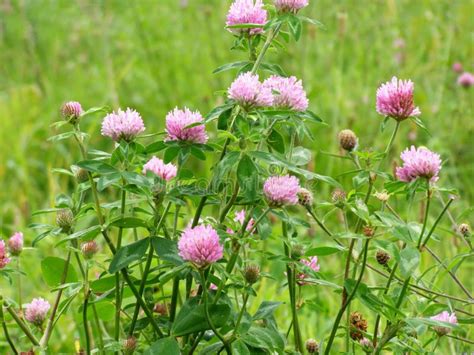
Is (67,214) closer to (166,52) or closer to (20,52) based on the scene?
(166,52)

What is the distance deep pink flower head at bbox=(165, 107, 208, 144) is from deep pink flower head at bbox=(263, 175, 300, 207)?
136 millimetres

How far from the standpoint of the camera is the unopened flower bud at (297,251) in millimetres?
1315

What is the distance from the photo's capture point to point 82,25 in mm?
4988

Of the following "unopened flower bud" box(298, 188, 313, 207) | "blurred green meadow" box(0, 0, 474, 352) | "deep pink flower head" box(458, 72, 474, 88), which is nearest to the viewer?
"unopened flower bud" box(298, 188, 313, 207)

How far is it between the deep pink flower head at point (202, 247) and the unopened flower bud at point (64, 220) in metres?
0.31

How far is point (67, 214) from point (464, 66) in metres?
2.62

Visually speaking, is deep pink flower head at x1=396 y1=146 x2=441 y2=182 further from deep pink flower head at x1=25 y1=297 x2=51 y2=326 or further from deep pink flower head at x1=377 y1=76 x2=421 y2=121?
deep pink flower head at x1=25 y1=297 x2=51 y2=326

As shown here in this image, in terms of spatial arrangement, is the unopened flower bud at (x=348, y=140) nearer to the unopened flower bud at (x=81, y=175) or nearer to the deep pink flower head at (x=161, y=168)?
the deep pink flower head at (x=161, y=168)

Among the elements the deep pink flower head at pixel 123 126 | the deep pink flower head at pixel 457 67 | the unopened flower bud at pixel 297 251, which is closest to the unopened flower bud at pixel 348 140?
the unopened flower bud at pixel 297 251

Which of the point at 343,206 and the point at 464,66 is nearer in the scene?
the point at 343,206

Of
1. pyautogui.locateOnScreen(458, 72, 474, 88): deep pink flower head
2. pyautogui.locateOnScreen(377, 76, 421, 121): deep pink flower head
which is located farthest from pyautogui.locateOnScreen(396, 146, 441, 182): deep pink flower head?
pyautogui.locateOnScreen(458, 72, 474, 88): deep pink flower head

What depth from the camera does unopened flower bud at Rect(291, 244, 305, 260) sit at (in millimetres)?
1315

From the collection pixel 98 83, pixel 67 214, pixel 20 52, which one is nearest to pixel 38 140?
pixel 98 83

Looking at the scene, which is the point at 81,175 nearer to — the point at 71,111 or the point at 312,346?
the point at 71,111
